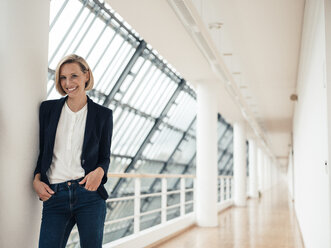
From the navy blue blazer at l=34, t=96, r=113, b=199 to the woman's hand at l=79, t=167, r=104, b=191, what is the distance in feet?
0.13

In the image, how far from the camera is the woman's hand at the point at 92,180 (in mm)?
1676

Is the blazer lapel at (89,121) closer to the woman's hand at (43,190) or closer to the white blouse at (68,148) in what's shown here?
the white blouse at (68,148)

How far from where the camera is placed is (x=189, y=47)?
5.22 meters

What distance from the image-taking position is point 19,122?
1.81 meters

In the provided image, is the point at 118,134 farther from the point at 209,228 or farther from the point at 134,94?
the point at 209,228

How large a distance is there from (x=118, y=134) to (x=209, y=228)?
379cm

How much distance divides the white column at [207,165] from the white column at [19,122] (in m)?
5.23

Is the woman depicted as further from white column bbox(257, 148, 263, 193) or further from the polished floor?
white column bbox(257, 148, 263, 193)

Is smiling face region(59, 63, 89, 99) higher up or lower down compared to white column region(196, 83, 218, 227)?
lower down

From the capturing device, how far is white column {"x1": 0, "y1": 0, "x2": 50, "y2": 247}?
1743mm

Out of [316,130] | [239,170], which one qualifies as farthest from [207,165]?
[239,170]

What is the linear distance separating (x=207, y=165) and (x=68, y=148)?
17.7 ft

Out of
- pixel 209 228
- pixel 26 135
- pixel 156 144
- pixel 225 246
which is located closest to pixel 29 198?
pixel 26 135

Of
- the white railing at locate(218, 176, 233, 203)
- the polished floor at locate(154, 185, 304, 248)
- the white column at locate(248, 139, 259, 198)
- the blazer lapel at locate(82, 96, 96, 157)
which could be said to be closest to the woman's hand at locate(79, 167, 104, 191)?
the blazer lapel at locate(82, 96, 96, 157)
